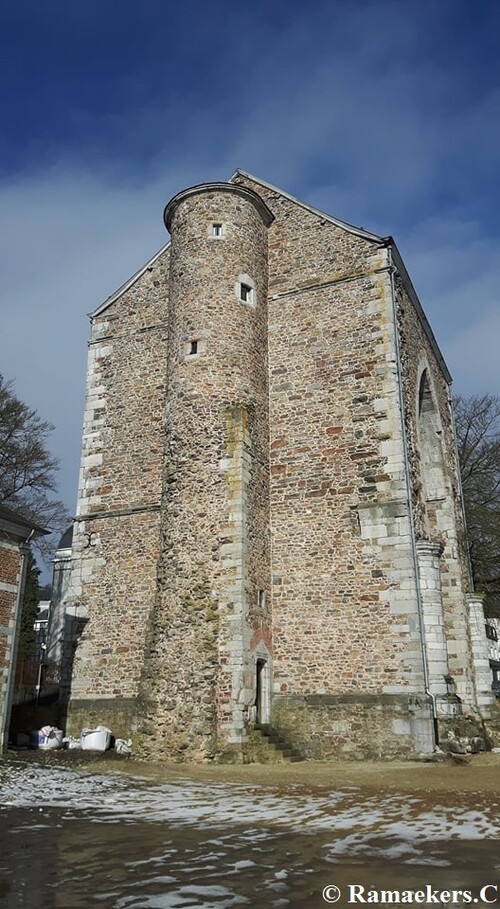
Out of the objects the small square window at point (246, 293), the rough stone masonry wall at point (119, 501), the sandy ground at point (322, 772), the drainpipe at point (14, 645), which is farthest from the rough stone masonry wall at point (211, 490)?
the drainpipe at point (14, 645)

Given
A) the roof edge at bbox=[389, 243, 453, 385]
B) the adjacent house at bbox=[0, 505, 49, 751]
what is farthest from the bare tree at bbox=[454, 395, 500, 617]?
the adjacent house at bbox=[0, 505, 49, 751]

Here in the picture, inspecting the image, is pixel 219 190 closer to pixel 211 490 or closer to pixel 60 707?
pixel 211 490

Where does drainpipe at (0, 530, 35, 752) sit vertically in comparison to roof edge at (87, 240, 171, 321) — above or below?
below

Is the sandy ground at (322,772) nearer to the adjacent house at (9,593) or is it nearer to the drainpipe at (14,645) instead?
the drainpipe at (14,645)

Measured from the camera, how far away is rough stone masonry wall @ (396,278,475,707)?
16.3 m

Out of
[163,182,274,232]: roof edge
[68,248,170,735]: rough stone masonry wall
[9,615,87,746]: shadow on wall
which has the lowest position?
[9,615,87,746]: shadow on wall

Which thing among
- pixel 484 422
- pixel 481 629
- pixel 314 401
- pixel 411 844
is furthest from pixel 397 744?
pixel 484 422

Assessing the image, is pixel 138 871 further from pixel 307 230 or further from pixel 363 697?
pixel 307 230

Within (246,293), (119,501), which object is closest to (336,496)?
(119,501)

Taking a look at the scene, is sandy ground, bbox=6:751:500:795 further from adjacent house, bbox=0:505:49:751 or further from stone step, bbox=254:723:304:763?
adjacent house, bbox=0:505:49:751

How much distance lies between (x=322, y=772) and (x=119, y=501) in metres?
7.90

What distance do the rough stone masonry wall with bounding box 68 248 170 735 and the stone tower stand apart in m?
0.05

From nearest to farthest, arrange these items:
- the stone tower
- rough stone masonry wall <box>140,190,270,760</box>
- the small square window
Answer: rough stone masonry wall <box>140,190,270,760</box> < the stone tower < the small square window

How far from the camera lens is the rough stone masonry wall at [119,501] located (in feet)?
50.3
